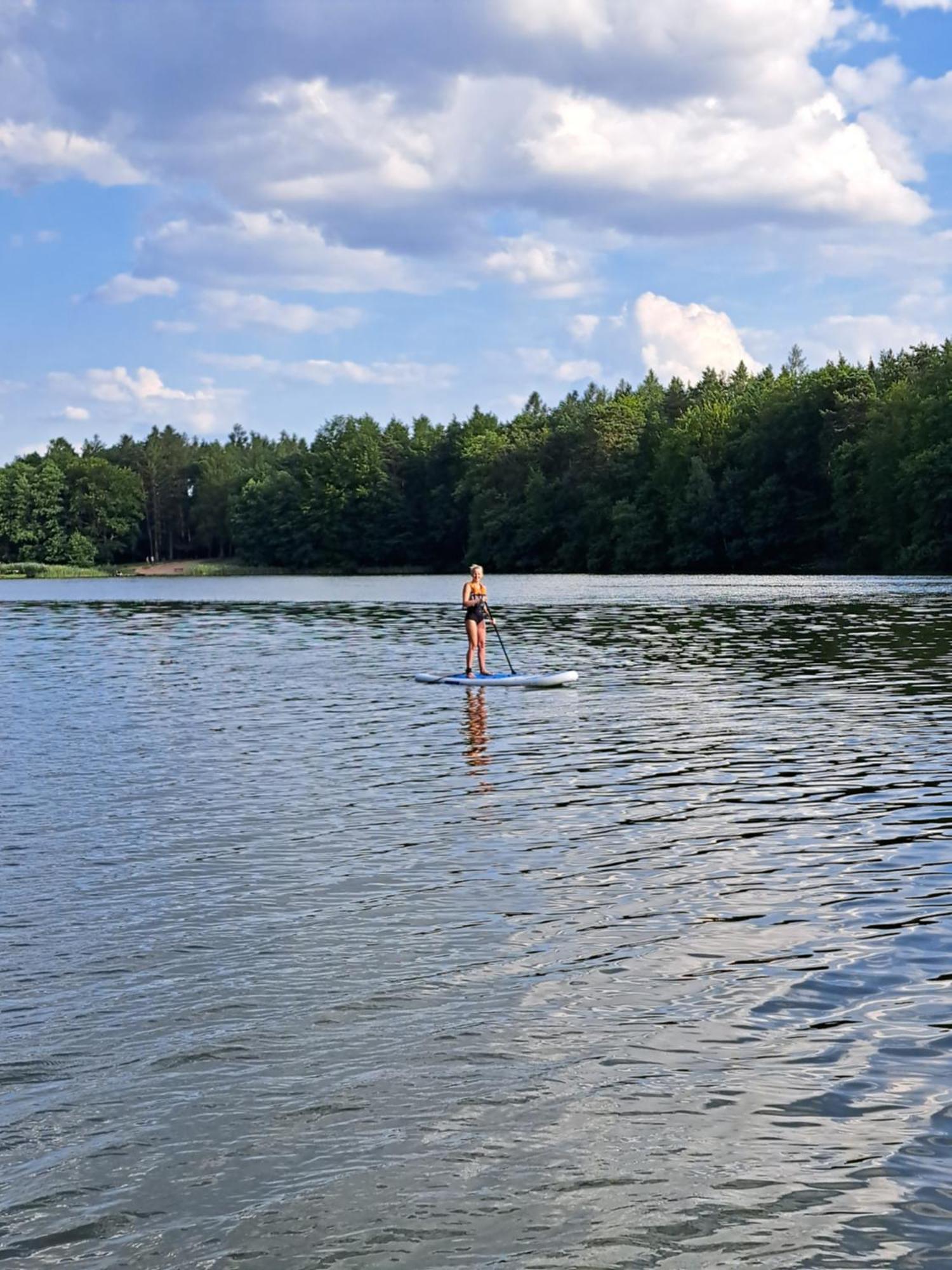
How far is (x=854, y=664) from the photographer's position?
33938 mm

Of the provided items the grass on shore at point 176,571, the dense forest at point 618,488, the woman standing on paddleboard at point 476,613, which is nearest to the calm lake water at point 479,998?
the woman standing on paddleboard at point 476,613

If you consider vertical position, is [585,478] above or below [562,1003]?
above

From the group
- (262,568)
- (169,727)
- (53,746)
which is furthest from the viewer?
(262,568)

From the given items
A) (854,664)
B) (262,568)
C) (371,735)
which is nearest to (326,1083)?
(371,735)

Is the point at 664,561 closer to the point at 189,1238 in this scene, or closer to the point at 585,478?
the point at 585,478

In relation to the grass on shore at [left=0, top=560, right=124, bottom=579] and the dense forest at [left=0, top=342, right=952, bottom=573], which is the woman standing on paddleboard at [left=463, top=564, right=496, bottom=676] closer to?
the dense forest at [left=0, top=342, right=952, bottom=573]

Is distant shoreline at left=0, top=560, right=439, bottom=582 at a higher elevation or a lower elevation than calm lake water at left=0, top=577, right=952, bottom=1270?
higher

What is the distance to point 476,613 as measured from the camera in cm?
3092

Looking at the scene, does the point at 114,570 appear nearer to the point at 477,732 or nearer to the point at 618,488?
the point at 618,488

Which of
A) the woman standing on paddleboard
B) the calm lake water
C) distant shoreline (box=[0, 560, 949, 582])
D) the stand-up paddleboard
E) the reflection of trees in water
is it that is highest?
distant shoreline (box=[0, 560, 949, 582])

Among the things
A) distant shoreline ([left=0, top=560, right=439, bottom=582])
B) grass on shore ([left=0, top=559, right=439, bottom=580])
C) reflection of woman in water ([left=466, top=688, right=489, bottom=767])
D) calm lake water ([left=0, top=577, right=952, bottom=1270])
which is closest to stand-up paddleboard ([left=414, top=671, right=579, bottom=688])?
reflection of woman in water ([left=466, top=688, right=489, bottom=767])

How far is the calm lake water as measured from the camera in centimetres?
620

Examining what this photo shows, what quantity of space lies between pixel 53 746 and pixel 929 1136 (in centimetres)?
1723

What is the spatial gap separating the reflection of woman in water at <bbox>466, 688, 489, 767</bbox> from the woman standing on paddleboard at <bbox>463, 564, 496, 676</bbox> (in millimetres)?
822
